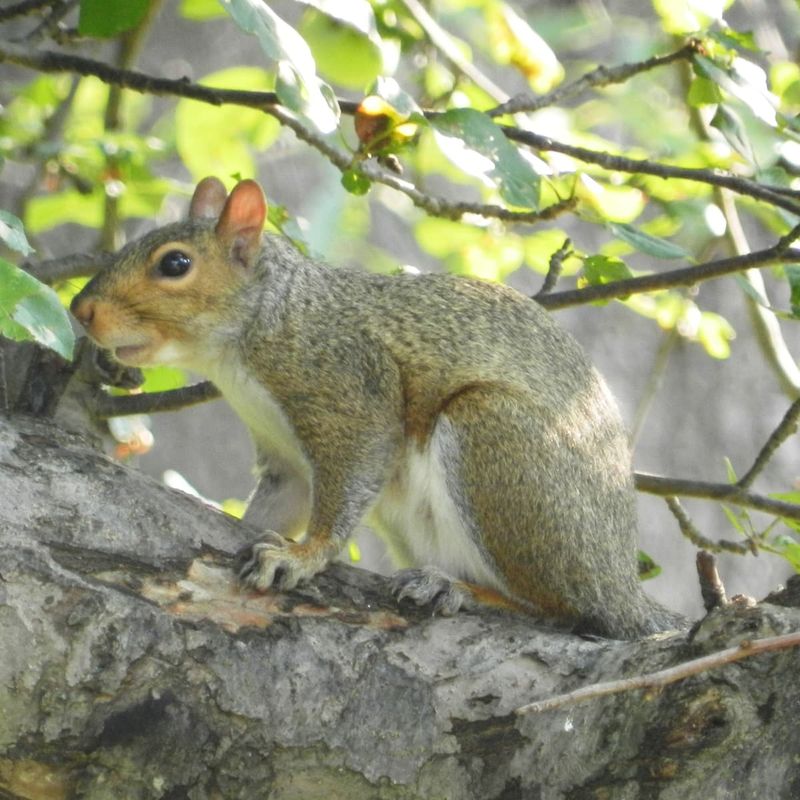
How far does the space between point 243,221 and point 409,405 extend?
2.02 ft

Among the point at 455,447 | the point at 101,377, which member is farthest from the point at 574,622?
the point at 101,377

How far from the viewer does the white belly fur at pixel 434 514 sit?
301 centimetres

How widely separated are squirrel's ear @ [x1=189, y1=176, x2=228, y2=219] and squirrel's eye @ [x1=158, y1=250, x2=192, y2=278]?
307mm

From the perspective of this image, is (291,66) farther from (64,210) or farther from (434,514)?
(64,210)

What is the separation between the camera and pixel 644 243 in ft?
9.51

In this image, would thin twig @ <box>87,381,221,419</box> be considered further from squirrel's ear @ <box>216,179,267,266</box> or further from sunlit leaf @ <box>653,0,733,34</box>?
sunlit leaf @ <box>653,0,733,34</box>

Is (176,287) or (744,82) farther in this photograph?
(176,287)

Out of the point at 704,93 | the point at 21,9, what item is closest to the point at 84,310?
the point at 21,9

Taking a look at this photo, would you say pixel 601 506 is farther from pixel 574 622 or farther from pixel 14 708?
pixel 14 708

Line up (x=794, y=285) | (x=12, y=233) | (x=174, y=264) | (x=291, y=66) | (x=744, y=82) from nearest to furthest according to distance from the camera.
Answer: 1. (x=12, y=233)
2. (x=291, y=66)
3. (x=744, y=82)
4. (x=794, y=285)
5. (x=174, y=264)

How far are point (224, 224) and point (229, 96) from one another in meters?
0.32

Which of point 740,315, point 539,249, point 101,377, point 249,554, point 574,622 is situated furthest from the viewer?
point 740,315

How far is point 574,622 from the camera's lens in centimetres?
294

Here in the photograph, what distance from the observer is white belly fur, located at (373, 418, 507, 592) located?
3.01m
